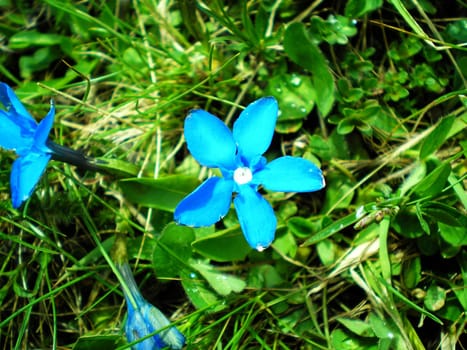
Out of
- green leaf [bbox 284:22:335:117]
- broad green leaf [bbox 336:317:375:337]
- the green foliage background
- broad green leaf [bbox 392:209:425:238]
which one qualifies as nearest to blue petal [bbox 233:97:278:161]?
the green foliage background

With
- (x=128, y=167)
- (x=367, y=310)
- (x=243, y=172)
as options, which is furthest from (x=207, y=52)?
(x=367, y=310)

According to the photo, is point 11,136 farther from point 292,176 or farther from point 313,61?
point 313,61

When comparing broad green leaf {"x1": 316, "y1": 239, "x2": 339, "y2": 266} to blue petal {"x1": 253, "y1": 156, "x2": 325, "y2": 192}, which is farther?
broad green leaf {"x1": 316, "y1": 239, "x2": 339, "y2": 266}

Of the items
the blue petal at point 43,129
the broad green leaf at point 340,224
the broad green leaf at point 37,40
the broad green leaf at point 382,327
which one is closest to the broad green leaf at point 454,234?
the broad green leaf at point 340,224

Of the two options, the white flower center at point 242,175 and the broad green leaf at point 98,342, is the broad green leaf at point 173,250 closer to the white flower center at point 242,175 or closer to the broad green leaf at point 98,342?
the broad green leaf at point 98,342

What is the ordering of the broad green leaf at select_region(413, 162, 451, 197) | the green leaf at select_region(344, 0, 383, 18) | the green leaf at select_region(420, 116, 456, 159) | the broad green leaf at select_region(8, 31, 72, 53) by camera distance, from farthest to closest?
1. the broad green leaf at select_region(8, 31, 72, 53)
2. the green leaf at select_region(344, 0, 383, 18)
3. the green leaf at select_region(420, 116, 456, 159)
4. the broad green leaf at select_region(413, 162, 451, 197)

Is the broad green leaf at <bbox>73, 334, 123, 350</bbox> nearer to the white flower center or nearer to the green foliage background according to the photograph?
the green foliage background
